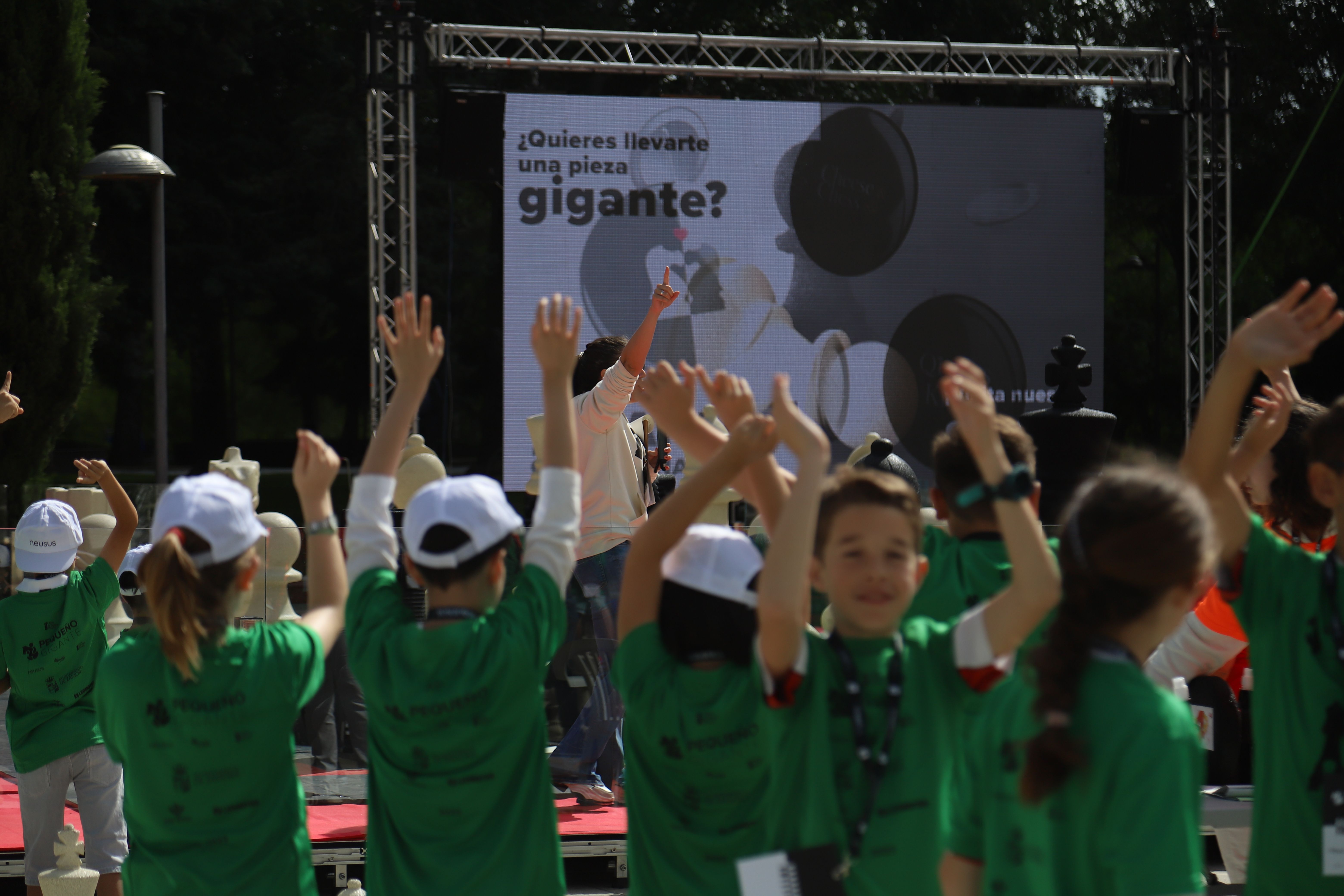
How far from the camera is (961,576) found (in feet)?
9.25

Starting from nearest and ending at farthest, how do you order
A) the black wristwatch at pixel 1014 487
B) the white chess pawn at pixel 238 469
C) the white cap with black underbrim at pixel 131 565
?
1. the black wristwatch at pixel 1014 487
2. the white cap with black underbrim at pixel 131 565
3. the white chess pawn at pixel 238 469

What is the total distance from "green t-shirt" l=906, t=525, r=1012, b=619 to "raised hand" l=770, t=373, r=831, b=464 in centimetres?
75

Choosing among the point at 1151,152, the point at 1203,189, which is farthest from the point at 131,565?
the point at 1203,189

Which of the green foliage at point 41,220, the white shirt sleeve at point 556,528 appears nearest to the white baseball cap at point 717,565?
the white shirt sleeve at point 556,528

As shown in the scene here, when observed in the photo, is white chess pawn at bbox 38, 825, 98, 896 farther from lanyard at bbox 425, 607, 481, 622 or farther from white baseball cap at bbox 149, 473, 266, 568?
lanyard at bbox 425, 607, 481, 622

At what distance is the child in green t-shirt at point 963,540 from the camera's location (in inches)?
105

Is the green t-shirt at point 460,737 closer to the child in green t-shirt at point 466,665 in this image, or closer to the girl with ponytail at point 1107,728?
the child in green t-shirt at point 466,665

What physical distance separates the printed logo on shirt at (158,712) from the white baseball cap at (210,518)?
0.88 feet

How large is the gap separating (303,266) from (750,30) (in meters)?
7.37

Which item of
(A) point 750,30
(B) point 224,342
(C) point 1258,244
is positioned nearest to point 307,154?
(A) point 750,30

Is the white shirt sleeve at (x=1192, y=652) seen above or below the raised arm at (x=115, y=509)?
below

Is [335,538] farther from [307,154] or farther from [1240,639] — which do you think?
[307,154]

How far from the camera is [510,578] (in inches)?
210

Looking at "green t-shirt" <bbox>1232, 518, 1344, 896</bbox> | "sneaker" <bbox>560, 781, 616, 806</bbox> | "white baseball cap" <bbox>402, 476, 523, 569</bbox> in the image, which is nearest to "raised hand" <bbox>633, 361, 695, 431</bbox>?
"white baseball cap" <bbox>402, 476, 523, 569</bbox>
